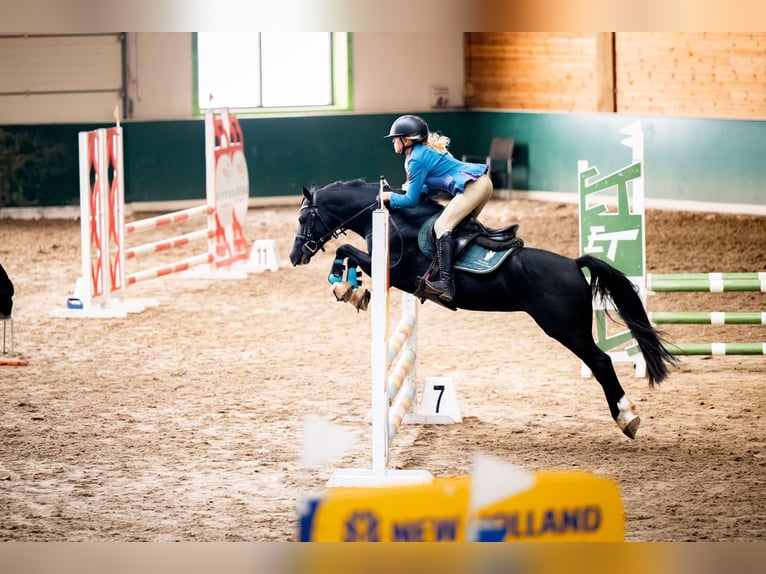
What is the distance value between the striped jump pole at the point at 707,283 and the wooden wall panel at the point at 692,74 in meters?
6.90

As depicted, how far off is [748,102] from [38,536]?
10949 mm

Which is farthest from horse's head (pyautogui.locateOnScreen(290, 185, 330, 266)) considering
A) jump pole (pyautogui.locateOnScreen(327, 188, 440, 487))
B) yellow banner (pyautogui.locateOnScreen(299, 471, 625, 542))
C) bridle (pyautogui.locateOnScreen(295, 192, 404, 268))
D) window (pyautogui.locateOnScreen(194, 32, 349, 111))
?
window (pyautogui.locateOnScreen(194, 32, 349, 111))

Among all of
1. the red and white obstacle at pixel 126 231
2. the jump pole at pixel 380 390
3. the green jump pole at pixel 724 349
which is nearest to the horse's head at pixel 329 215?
the jump pole at pixel 380 390

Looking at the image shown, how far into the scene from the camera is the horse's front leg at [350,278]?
5.80 metres

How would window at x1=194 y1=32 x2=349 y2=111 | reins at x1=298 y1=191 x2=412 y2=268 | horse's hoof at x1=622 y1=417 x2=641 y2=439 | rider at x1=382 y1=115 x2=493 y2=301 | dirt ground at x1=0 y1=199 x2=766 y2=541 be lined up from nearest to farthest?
dirt ground at x1=0 y1=199 x2=766 y2=541 < horse's hoof at x1=622 y1=417 x2=641 y2=439 < rider at x1=382 y1=115 x2=493 y2=301 < reins at x1=298 y1=191 x2=412 y2=268 < window at x1=194 y1=32 x2=349 y2=111

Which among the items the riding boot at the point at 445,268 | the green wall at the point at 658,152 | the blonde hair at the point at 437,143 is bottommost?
the riding boot at the point at 445,268

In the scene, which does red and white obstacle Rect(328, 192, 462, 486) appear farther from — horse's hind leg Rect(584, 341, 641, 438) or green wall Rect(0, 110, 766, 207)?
green wall Rect(0, 110, 766, 207)

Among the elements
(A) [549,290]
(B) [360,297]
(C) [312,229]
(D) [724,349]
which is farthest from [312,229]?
(D) [724,349]

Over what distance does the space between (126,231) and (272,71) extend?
7118 mm

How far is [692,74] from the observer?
47.1ft

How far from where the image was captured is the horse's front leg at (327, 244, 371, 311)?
5.80 meters

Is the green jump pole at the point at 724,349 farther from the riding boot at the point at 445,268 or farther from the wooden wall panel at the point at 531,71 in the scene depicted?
the wooden wall panel at the point at 531,71

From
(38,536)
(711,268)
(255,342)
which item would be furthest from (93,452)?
(711,268)

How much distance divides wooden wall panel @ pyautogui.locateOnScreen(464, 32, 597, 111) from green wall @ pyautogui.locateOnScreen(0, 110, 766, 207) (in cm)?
27
